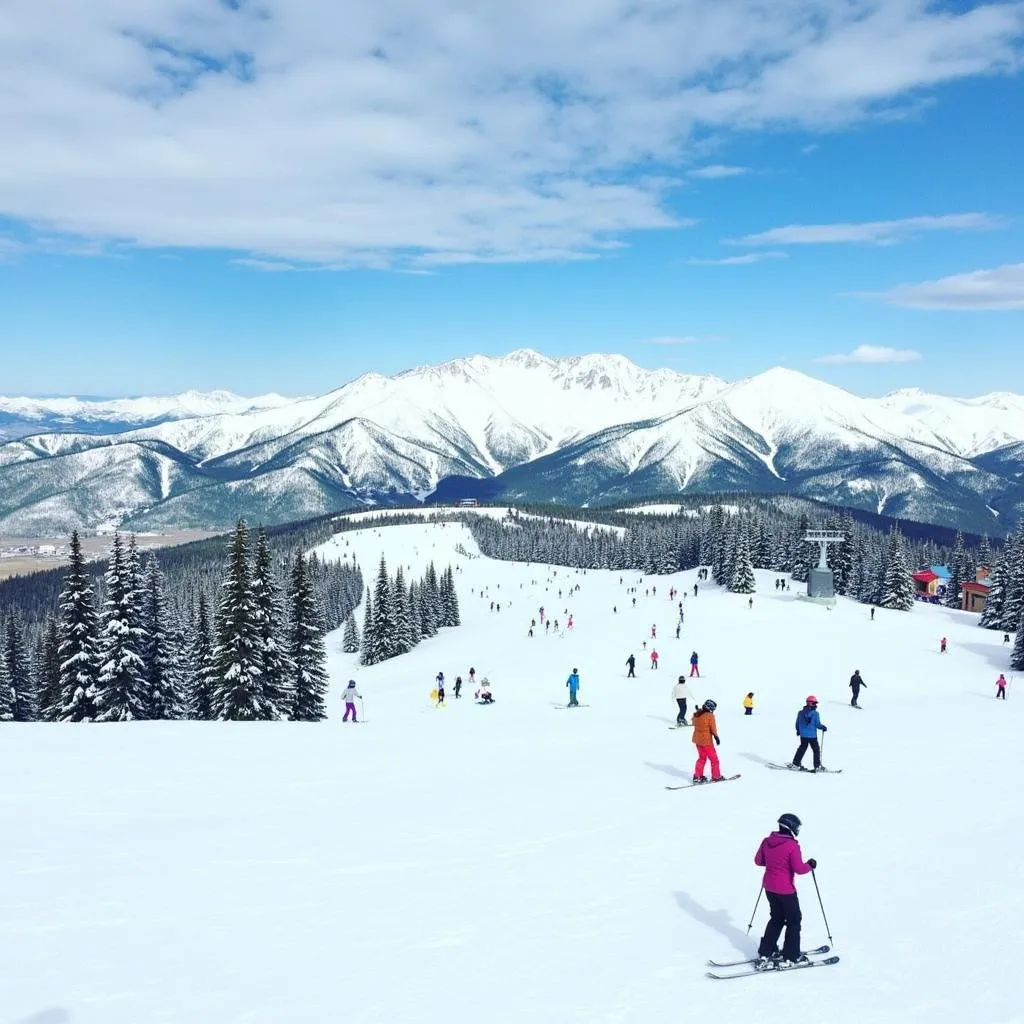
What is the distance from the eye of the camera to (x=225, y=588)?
34031mm

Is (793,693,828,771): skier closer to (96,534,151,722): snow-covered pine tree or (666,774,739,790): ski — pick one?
(666,774,739,790): ski

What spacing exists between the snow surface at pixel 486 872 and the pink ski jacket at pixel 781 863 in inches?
33.8

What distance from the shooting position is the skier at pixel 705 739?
14.8 m

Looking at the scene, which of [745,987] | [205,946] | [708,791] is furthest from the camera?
[708,791]

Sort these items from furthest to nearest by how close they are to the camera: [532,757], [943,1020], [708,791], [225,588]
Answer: [225,588]
[532,757]
[708,791]
[943,1020]

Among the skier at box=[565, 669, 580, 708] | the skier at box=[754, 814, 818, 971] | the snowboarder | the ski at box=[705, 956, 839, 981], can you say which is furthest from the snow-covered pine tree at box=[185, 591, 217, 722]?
the skier at box=[754, 814, 818, 971]

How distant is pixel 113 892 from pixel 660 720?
1739cm

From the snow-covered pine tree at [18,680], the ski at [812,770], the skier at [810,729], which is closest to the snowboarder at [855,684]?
the ski at [812,770]

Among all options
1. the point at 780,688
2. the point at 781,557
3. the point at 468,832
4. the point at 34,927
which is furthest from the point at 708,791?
the point at 781,557

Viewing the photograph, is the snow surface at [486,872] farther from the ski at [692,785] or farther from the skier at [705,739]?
the skier at [705,739]

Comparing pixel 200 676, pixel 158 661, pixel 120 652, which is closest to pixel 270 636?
pixel 120 652

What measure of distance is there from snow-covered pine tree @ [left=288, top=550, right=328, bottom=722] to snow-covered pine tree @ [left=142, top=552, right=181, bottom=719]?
6222mm

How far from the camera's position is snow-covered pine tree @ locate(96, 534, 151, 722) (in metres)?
33.4

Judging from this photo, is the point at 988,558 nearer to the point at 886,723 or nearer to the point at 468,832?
the point at 886,723
